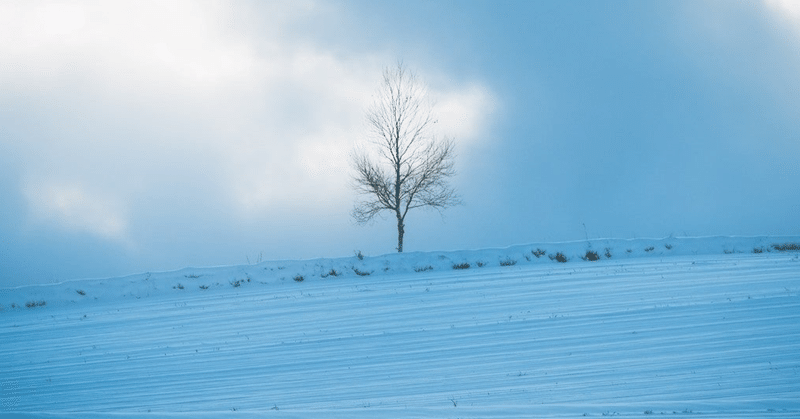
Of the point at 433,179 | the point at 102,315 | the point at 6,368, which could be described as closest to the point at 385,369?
the point at 6,368

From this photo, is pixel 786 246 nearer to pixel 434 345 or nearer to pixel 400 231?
pixel 400 231

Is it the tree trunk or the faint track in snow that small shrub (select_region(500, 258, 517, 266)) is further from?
the tree trunk

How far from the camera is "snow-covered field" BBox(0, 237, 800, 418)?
6.89 m

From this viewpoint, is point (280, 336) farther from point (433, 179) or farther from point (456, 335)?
point (433, 179)

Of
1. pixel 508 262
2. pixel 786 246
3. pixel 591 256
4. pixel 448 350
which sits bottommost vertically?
pixel 448 350

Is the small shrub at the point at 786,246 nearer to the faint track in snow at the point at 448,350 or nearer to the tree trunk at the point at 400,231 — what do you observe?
the faint track in snow at the point at 448,350

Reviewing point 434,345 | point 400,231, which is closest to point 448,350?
point 434,345

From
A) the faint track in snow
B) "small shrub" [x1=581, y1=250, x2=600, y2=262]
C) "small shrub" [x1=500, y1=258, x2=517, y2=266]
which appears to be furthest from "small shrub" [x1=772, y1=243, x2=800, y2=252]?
"small shrub" [x1=500, y1=258, x2=517, y2=266]

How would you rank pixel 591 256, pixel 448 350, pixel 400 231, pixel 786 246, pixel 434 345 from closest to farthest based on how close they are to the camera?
pixel 448 350, pixel 434 345, pixel 591 256, pixel 786 246, pixel 400 231

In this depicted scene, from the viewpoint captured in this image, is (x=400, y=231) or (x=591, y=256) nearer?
(x=591, y=256)

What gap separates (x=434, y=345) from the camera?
31.4 feet

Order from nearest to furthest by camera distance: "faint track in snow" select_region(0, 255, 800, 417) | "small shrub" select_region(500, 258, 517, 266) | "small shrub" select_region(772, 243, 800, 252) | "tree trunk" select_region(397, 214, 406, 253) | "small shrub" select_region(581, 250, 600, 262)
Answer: "faint track in snow" select_region(0, 255, 800, 417)
"small shrub" select_region(581, 250, 600, 262)
"small shrub" select_region(500, 258, 517, 266)
"small shrub" select_region(772, 243, 800, 252)
"tree trunk" select_region(397, 214, 406, 253)

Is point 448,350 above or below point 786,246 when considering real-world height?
below

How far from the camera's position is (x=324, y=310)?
43.4 feet
